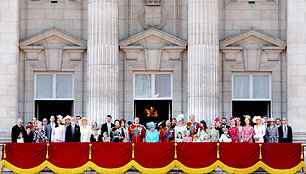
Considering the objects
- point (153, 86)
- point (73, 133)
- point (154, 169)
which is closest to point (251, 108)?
point (153, 86)

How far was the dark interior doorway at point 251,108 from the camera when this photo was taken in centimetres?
4156

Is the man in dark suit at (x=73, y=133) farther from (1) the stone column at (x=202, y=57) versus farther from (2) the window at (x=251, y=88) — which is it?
(2) the window at (x=251, y=88)

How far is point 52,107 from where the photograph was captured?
41312mm

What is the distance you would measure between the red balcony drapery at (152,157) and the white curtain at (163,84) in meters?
8.92

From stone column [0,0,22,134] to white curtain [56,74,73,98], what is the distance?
2568 millimetres

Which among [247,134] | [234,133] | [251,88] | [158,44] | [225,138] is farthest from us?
[251,88]

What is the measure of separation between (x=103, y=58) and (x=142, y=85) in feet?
11.1

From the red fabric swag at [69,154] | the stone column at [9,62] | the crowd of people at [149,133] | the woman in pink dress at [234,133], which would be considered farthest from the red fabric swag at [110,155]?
the stone column at [9,62]

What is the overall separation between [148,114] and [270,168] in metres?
10.4

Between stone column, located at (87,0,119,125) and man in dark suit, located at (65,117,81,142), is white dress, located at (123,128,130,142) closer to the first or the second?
man in dark suit, located at (65,117,81,142)

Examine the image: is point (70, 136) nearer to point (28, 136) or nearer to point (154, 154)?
point (28, 136)

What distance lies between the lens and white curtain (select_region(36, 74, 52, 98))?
41.3m

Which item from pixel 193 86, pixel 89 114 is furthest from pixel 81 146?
pixel 193 86

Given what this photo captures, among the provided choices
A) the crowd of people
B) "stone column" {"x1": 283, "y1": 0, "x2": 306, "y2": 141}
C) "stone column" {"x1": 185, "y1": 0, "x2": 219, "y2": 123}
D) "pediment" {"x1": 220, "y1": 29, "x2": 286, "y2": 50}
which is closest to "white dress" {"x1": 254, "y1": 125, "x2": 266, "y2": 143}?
the crowd of people
